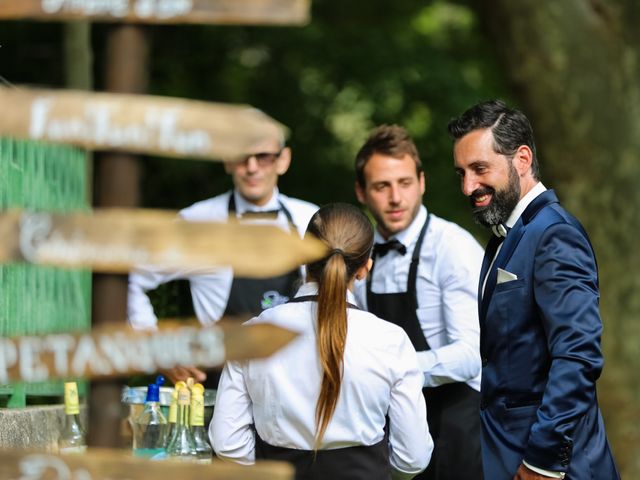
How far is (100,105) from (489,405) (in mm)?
1792

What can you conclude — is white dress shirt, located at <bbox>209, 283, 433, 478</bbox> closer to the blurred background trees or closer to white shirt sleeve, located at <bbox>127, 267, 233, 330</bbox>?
white shirt sleeve, located at <bbox>127, 267, 233, 330</bbox>

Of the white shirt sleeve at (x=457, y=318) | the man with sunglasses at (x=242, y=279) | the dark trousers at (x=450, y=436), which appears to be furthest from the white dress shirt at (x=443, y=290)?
the man with sunglasses at (x=242, y=279)

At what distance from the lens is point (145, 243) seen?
271cm

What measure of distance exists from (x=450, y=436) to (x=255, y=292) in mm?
1037

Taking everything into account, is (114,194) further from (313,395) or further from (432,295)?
(432,295)

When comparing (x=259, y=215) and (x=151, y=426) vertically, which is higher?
(x=259, y=215)

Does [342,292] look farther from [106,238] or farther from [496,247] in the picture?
[106,238]

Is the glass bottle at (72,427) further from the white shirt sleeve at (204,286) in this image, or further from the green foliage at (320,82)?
the green foliage at (320,82)

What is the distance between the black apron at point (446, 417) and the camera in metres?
4.74

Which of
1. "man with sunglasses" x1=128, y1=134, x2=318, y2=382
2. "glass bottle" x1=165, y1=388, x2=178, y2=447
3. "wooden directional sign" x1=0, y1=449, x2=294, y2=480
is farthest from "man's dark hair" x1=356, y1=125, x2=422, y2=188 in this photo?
"wooden directional sign" x1=0, y1=449, x2=294, y2=480

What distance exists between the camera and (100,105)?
273cm

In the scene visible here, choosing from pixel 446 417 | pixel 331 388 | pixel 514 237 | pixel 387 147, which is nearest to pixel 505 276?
pixel 514 237

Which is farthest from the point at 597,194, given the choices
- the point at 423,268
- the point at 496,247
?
the point at 496,247

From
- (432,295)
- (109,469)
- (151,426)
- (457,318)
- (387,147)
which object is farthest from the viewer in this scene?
(387,147)
